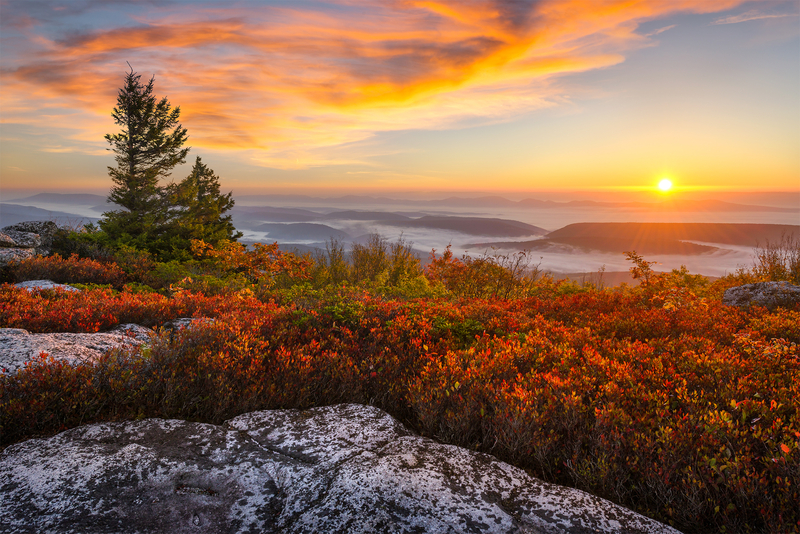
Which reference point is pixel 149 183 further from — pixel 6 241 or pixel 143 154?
pixel 6 241

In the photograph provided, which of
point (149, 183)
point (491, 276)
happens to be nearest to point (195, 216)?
point (149, 183)

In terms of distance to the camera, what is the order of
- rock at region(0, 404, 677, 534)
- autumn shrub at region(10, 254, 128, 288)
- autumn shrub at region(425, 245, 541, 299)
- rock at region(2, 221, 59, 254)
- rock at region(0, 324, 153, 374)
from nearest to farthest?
rock at region(0, 404, 677, 534)
rock at region(0, 324, 153, 374)
autumn shrub at region(10, 254, 128, 288)
autumn shrub at region(425, 245, 541, 299)
rock at region(2, 221, 59, 254)

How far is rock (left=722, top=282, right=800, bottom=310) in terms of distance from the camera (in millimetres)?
7297

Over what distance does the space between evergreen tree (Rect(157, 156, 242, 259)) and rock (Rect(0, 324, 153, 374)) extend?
38.9 feet

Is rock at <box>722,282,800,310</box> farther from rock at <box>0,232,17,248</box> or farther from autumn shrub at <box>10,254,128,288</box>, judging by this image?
rock at <box>0,232,17,248</box>

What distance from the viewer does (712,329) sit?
5.78 meters

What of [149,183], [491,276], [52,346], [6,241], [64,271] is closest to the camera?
[52,346]

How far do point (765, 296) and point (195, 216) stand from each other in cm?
2194

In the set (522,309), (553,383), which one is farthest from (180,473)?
(522,309)

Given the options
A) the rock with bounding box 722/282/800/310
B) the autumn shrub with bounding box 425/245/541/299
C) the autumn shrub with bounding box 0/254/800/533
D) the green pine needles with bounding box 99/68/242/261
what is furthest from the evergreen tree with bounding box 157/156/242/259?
the rock with bounding box 722/282/800/310

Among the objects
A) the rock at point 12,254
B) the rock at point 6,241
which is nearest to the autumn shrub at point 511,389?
the rock at point 12,254

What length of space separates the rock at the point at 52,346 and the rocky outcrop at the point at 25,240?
7598mm

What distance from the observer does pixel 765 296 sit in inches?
294

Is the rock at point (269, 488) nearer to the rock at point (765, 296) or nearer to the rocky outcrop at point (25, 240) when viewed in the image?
the rock at point (765, 296)
